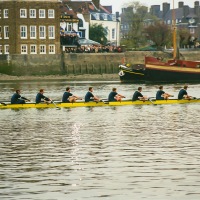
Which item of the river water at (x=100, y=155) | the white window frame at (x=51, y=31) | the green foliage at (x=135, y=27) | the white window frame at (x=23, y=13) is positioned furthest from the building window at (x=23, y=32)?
the river water at (x=100, y=155)

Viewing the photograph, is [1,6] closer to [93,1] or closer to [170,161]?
[93,1]

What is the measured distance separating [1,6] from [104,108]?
53.8 metres

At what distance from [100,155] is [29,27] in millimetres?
77584

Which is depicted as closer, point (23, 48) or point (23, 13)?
point (23, 48)

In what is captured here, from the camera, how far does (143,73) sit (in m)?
102

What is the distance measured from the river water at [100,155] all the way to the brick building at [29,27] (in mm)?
55458

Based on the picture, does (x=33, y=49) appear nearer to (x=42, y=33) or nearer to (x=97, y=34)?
(x=42, y=33)

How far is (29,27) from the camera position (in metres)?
111

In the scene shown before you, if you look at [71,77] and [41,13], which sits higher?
[41,13]

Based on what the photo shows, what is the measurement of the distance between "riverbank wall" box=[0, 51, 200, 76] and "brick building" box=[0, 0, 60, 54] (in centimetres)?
149

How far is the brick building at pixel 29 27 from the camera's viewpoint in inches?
4338

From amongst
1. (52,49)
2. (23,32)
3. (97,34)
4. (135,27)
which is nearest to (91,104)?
(23,32)

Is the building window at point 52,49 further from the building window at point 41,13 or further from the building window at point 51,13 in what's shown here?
the building window at point 41,13

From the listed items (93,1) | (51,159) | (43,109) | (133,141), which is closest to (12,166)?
(51,159)
